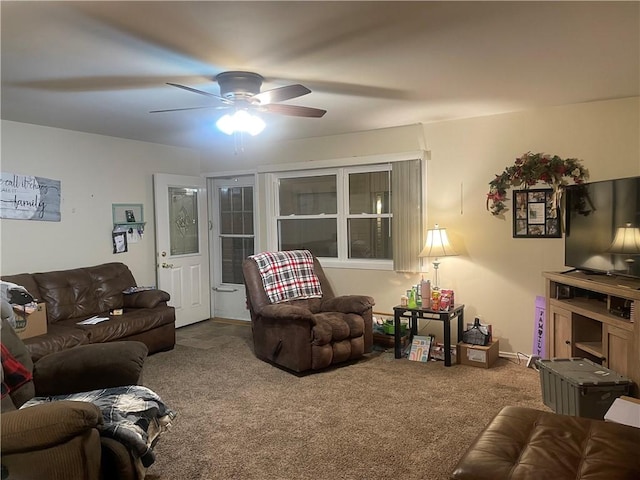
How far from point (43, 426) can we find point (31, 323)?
2259 mm

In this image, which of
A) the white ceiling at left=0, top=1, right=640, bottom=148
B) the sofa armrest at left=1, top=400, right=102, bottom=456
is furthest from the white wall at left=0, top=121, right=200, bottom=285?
the sofa armrest at left=1, top=400, right=102, bottom=456

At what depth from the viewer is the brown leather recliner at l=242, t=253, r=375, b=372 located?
3.76 metres

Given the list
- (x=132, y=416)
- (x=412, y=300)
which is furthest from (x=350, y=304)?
(x=132, y=416)

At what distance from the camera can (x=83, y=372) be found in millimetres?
2416

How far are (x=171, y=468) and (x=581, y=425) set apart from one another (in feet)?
6.56

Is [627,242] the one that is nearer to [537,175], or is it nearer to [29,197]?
[537,175]

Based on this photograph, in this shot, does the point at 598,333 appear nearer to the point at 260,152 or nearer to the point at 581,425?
the point at 581,425

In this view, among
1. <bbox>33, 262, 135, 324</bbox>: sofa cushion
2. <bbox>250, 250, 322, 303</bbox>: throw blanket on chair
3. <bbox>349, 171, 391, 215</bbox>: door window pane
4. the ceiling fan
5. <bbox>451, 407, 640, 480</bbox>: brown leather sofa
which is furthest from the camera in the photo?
<bbox>349, 171, 391, 215</bbox>: door window pane

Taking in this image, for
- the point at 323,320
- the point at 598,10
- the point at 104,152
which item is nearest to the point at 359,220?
the point at 323,320

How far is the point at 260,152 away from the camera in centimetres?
550

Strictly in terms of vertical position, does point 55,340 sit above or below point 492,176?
below

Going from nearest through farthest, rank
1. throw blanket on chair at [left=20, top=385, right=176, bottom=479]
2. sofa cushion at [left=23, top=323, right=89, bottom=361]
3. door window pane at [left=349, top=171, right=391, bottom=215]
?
1. throw blanket on chair at [left=20, top=385, right=176, bottom=479]
2. sofa cushion at [left=23, top=323, right=89, bottom=361]
3. door window pane at [left=349, top=171, right=391, bottom=215]

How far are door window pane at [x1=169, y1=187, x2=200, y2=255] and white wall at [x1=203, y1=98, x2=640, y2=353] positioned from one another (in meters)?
2.32

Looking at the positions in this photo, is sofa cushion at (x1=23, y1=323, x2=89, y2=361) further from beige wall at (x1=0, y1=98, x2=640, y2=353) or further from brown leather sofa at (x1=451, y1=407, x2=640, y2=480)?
brown leather sofa at (x1=451, y1=407, x2=640, y2=480)
